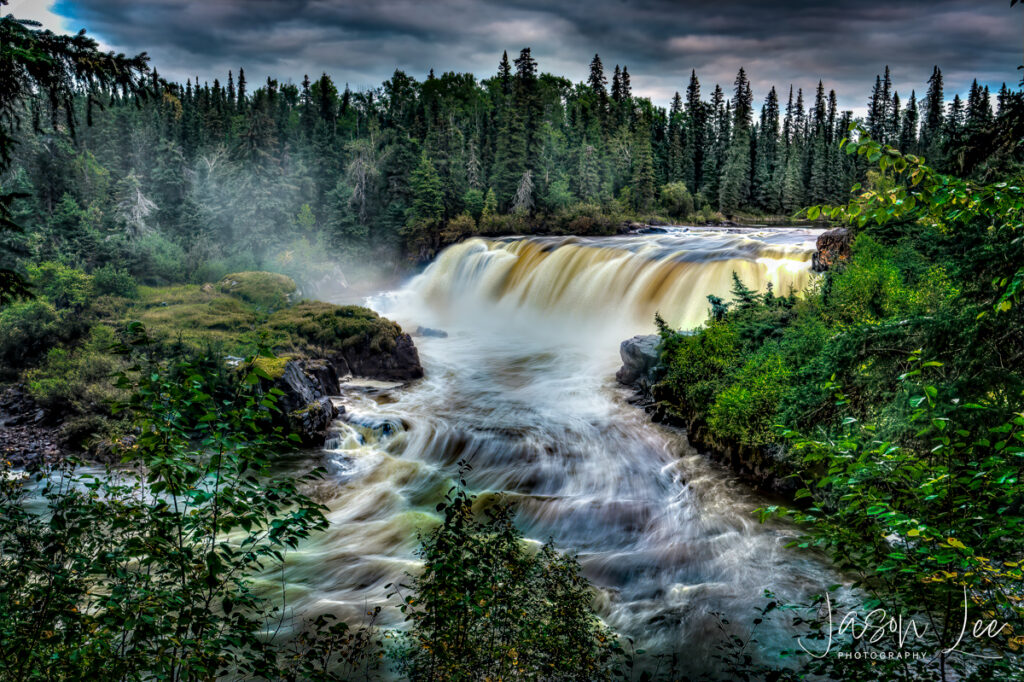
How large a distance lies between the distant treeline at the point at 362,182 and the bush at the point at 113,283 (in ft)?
10.4

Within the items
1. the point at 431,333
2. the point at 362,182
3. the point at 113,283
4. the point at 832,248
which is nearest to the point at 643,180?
the point at 362,182

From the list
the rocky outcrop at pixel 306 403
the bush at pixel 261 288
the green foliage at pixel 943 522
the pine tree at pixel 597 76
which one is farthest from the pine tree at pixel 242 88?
the green foliage at pixel 943 522

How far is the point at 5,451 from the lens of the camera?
408 inches

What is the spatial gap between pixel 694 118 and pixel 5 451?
234 ft

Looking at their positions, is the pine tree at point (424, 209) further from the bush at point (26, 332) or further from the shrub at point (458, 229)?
the bush at point (26, 332)

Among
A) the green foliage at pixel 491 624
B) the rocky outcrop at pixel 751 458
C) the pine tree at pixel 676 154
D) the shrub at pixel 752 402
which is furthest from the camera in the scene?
the pine tree at pixel 676 154

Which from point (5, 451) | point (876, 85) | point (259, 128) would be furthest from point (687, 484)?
point (876, 85)

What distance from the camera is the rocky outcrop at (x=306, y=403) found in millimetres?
12250

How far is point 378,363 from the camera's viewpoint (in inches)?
706

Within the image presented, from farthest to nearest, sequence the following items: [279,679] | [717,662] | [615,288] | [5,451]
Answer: [615,288] < [5,451] < [717,662] < [279,679]

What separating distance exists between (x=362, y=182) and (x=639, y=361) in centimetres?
3316

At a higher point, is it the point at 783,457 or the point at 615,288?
the point at 615,288

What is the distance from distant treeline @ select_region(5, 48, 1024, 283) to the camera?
3073 centimetres

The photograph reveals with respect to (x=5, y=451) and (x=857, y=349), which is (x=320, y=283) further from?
(x=857, y=349)
